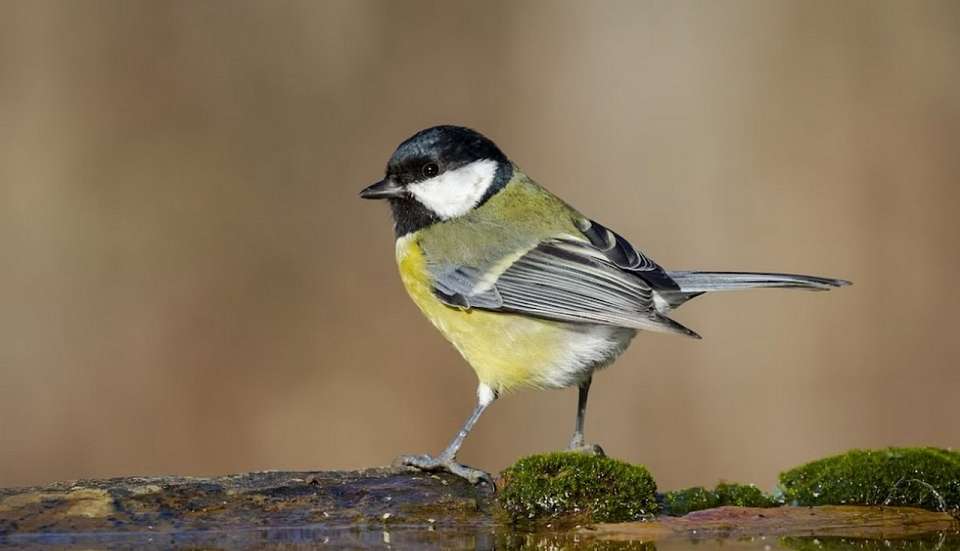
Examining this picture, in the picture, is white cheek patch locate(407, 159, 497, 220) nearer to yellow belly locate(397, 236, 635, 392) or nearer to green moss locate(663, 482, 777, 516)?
yellow belly locate(397, 236, 635, 392)

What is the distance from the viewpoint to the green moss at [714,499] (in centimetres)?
347

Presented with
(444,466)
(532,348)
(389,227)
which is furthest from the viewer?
(389,227)

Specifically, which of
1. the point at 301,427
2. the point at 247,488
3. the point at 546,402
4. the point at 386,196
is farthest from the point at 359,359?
the point at 247,488

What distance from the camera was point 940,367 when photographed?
6.89 metres

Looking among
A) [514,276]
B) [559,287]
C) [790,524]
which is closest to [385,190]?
[514,276]

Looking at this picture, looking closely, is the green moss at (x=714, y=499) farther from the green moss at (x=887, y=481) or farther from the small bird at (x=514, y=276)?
the small bird at (x=514, y=276)

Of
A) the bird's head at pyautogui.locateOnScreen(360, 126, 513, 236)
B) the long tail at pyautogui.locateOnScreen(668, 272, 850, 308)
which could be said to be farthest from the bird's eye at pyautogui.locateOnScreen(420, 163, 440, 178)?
the long tail at pyautogui.locateOnScreen(668, 272, 850, 308)

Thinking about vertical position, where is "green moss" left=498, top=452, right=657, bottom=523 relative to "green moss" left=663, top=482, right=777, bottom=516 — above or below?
above

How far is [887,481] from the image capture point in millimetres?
3533

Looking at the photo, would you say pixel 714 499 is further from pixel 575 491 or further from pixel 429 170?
pixel 429 170

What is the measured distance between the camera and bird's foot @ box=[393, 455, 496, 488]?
138 inches

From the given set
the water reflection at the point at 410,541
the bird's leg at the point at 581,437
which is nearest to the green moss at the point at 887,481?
the water reflection at the point at 410,541

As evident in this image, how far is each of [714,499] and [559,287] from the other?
38.4 inches

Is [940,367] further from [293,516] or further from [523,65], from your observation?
[293,516]
